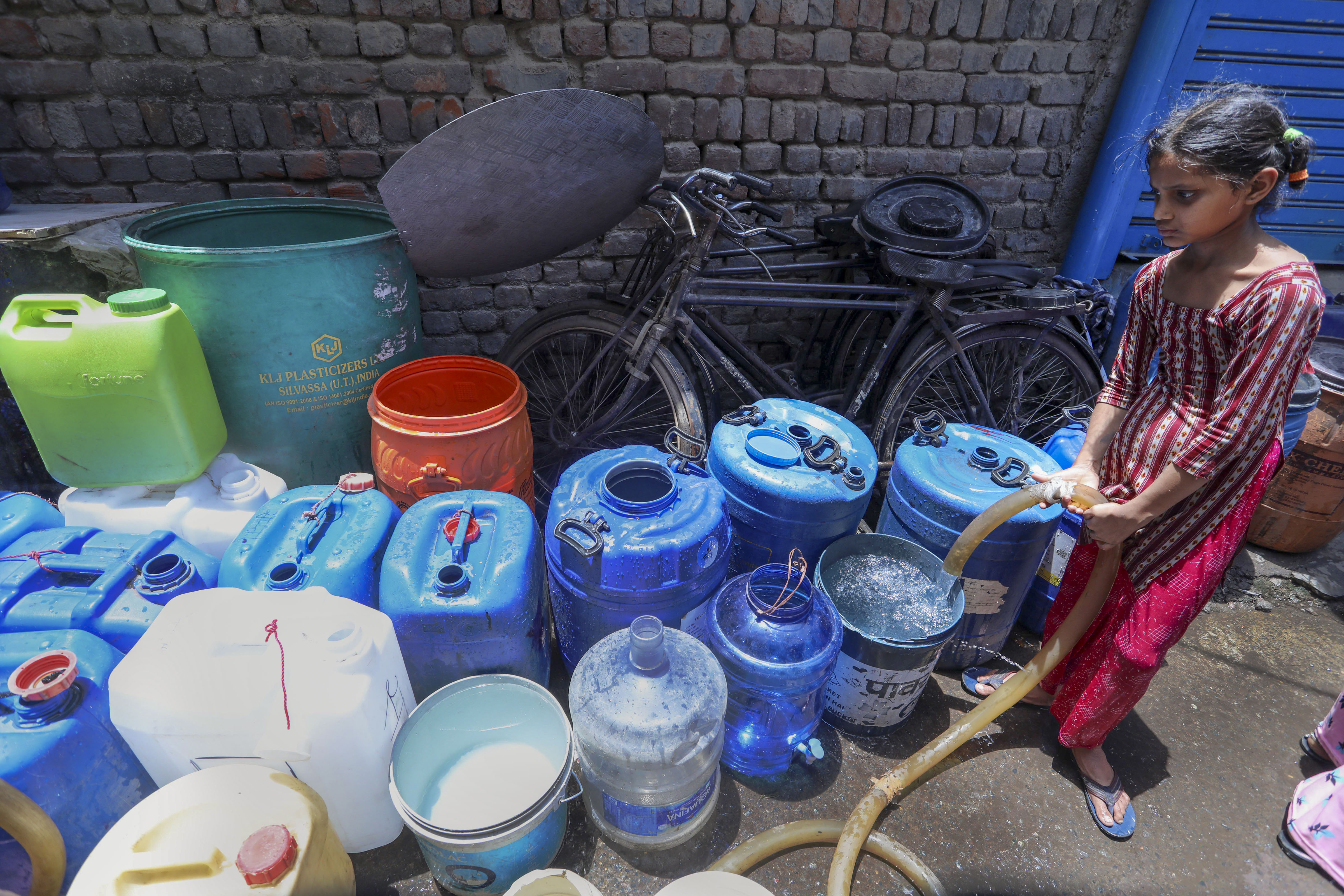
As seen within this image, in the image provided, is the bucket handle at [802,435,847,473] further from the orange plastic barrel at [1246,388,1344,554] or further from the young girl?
the orange plastic barrel at [1246,388,1344,554]

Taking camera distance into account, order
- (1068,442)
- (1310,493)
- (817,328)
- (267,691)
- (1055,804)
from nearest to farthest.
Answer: (267,691) < (1055,804) < (1068,442) < (1310,493) < (817,328)

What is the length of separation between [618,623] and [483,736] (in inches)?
20.6

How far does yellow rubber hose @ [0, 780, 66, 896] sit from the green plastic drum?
137 centimetres

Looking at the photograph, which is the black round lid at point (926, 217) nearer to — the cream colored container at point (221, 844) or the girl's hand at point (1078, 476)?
the girl's hand at point (1078, 476)

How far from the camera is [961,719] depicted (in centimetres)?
221

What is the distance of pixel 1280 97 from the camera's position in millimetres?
3725

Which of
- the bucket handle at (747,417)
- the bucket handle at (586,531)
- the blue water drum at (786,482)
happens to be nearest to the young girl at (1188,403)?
the blue water drum at (786,482)

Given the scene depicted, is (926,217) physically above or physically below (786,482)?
above

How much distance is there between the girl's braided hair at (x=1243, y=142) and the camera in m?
1.53

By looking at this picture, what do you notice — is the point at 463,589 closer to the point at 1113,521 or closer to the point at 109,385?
the point at 109,385

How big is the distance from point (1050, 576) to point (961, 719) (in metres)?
0.81

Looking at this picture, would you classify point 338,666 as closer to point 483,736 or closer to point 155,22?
point 483,736

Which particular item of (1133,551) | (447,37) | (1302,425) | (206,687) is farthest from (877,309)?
(206,687)

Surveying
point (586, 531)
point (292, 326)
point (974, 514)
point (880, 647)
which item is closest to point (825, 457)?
point (974, 514)
